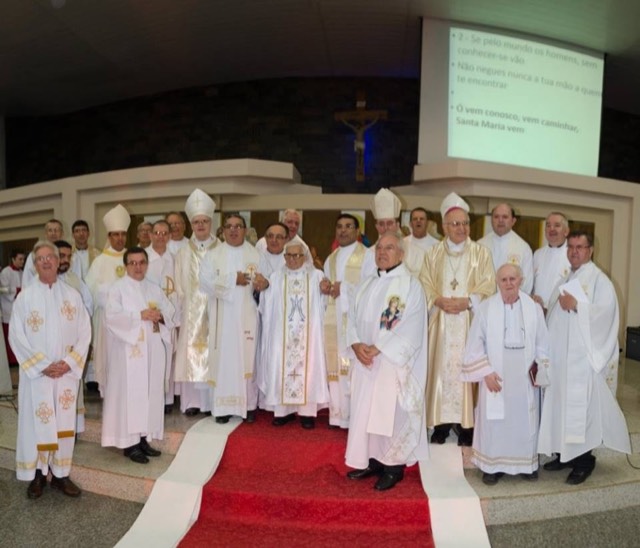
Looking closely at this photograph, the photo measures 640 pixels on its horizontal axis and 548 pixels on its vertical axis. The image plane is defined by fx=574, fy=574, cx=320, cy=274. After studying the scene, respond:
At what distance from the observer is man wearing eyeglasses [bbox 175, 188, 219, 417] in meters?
5.27

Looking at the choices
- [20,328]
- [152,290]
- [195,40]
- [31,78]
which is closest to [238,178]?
[195,40]

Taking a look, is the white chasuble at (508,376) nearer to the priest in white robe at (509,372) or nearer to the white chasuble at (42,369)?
the priest in white robe at (509,372)

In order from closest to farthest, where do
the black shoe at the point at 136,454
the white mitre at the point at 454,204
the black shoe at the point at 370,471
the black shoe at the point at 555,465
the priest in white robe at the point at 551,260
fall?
the black shoe at the point at 370,471 < the black shoe at the point at 555,465 < the black shoe at the point at 136,454 < the white mitre at the point at 454,204 < the priest in white robe at the point at 551,260

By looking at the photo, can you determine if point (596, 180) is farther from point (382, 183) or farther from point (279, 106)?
point (279, 106)

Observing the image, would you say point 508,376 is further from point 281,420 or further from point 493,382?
point 281,420

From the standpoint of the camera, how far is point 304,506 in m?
3.98

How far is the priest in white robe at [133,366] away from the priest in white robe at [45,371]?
0.27m

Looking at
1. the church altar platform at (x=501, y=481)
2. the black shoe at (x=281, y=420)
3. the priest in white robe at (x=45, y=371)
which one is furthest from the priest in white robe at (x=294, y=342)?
the priest in white robe at (x=45, y=371)

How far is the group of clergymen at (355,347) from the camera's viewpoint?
414 centimetres

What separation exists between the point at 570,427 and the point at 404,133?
973 centimetres

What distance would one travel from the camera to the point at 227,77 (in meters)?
13.1

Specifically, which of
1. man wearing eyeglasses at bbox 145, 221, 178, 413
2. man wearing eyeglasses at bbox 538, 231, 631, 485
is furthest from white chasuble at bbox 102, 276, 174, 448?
man wearing eyeglasses at bbox 538, 231, 631, 485

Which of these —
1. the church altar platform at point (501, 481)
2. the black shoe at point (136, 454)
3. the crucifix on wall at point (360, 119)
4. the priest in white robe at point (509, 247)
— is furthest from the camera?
the crucifix on wall at point (360, 119)

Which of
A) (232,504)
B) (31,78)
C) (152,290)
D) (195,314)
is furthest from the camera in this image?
(31,78)
